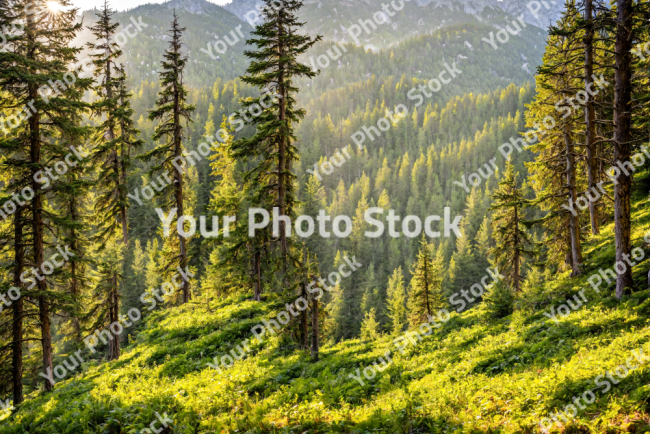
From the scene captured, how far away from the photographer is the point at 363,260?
82250mm

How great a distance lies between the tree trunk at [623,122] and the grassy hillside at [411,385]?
1.47 metres

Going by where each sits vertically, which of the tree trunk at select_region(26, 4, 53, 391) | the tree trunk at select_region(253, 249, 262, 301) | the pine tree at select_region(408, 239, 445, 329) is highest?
the tree trunk at select_region(26, 4, 53, 391)

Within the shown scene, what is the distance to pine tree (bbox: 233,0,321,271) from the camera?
15.2m

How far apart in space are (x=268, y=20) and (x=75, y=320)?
816 inches

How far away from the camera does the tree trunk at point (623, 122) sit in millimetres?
10594

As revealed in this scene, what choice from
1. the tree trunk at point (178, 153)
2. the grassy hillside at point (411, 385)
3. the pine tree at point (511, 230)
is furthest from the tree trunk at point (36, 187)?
the pine tree at point (511, 230)

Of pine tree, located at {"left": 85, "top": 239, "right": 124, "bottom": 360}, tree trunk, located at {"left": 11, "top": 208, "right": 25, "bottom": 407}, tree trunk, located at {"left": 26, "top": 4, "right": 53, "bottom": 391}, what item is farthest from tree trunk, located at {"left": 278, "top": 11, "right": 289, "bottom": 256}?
pine tree, located at {"left": 85, "top": 239, "right": 124, "bottom": 360}

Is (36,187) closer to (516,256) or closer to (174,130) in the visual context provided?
(174,130)

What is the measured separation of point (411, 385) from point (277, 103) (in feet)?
40.7

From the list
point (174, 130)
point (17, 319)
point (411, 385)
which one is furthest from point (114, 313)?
point (411, 385)

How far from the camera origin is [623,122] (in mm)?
10742

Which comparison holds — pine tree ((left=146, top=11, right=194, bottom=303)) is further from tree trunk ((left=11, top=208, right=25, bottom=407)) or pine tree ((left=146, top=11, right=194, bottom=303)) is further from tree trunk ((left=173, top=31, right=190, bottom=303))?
tree trunk ((left=11, top=208, right=25, bottom=407))

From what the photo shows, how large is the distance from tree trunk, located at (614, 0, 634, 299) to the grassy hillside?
1475mm

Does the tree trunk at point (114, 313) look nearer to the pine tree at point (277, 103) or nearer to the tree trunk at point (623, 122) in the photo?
the pine tree at point (277, 103)
